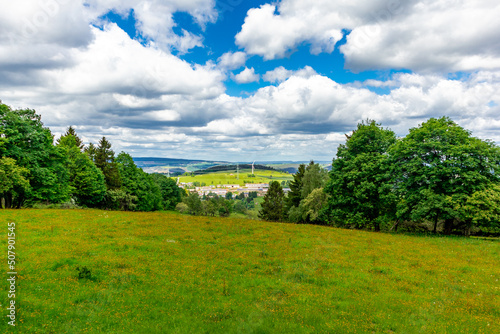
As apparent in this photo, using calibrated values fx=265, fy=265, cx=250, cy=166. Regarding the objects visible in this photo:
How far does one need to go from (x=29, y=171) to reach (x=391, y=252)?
45.9m

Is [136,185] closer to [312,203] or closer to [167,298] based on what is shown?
[312,203]

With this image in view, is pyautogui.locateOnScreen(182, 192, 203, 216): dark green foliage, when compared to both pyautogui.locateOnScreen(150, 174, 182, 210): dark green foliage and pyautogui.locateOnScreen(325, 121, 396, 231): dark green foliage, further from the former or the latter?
pyautogui.locateOnScreen(325, 121, 396, 231): dark green foliage

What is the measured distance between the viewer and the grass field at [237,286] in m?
9.23

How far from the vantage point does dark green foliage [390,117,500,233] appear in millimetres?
29500

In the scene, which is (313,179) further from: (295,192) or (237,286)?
(237,286)

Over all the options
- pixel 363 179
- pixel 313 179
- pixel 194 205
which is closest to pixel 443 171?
pixel 363 179

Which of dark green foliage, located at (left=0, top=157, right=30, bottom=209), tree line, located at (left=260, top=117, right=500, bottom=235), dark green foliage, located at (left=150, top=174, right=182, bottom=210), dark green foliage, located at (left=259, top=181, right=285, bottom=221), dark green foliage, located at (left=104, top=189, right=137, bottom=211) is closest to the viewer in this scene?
tree line, located at (left=260, top=117, right=500, bottom=235)

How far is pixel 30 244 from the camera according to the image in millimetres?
16625

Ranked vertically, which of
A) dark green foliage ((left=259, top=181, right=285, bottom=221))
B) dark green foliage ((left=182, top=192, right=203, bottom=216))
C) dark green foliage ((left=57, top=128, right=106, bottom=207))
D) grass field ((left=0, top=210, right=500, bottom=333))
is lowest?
dark green foliage ((left=182, top=192, right=203, bottom=216))

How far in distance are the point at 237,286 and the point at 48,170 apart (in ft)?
140

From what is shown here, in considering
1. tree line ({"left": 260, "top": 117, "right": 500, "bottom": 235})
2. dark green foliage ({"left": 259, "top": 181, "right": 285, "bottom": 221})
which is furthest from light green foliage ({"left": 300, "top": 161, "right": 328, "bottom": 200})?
dark green foliage ({"left": 259, "top": 181, "right": 285, "bottom": 221})

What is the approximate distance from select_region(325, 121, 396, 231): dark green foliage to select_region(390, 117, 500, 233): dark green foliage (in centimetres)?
283

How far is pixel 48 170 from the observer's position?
41.5 metres

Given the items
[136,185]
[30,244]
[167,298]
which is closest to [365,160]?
[167,298]
